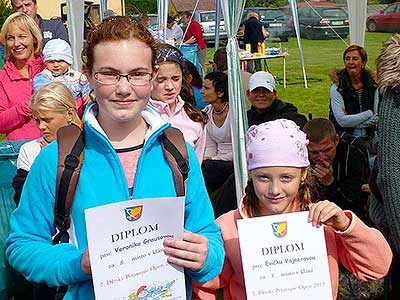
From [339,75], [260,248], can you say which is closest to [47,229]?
[260,248]

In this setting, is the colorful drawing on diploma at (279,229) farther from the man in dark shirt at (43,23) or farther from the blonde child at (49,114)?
the man in dark shirt at (43,23)

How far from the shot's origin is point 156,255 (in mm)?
1816

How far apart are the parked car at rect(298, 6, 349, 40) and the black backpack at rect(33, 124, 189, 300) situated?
2014cm

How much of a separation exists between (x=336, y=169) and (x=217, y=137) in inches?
62.6

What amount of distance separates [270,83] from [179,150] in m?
3.84

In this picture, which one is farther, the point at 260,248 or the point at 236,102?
the point at 236,102

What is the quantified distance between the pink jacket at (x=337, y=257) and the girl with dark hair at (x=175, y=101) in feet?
6.34

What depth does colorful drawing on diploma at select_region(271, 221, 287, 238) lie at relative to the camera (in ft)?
7.00

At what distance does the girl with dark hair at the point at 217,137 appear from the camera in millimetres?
5809

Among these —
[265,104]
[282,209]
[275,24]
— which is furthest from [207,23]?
[282,209]

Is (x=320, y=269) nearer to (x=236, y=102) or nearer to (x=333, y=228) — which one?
(x=333, y=228)

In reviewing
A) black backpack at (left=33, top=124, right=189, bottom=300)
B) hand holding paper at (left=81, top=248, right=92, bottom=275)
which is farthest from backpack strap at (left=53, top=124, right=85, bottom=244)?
hand holding paper at (left=81, top=248, right=92, bottom=275)

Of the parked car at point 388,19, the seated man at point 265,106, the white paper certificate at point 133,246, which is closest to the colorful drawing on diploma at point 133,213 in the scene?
the white paper certificate at point 133,246

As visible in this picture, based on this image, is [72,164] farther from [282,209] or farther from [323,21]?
[323,21]
